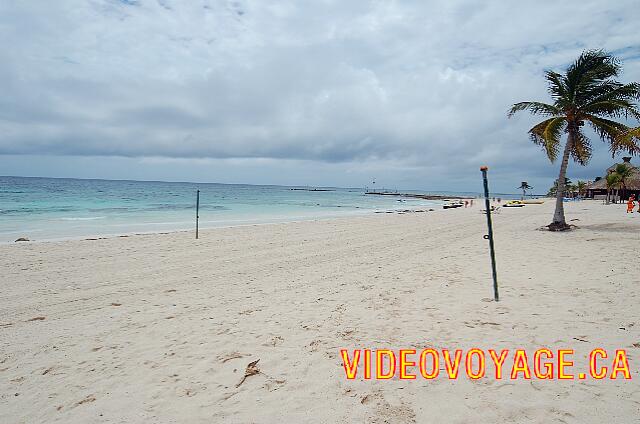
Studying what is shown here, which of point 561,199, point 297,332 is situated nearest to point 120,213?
Answer: point 297,332

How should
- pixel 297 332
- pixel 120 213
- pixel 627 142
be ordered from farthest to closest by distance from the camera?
pixel 120 213 → pixel 627 142 → pixel 297 332

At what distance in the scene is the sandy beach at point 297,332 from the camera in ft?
9.95

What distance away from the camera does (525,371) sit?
345 centimetres

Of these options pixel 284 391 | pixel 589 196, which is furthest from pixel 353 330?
pixel 589 196

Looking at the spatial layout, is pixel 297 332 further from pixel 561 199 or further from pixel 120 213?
pixel 120 213

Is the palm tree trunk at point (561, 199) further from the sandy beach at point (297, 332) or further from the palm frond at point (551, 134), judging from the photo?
the sandy beach at point (297, 332)

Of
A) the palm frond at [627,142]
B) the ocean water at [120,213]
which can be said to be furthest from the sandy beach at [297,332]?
the ocean water at [120,213]

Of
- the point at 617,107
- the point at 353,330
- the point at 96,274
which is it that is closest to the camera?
the point at 353,330

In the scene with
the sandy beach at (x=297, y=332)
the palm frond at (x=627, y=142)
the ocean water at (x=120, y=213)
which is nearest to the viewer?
the sandy beach at (x=297, y=332)

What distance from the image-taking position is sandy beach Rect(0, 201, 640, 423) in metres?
3.03

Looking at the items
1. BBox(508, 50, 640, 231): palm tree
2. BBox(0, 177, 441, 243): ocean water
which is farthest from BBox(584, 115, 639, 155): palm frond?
BBox(0, 177, 441, 243): ocean water

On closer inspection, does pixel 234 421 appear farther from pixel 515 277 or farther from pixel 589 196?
pixel 589 196

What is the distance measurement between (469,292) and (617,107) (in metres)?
12.6

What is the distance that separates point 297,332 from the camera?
468cm
